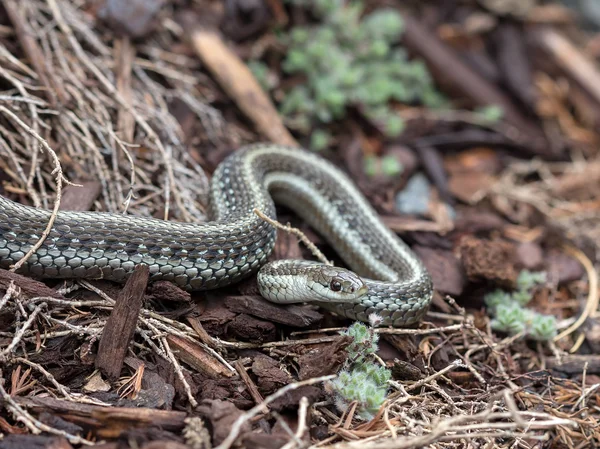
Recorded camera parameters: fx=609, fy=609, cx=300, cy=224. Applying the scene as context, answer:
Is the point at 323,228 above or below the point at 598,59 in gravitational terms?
below

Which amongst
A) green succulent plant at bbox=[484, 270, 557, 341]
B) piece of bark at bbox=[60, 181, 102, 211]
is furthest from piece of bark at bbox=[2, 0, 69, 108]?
green succulent plant at bbox=[484, 270, 557, 341]

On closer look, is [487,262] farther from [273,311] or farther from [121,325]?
[121,325]

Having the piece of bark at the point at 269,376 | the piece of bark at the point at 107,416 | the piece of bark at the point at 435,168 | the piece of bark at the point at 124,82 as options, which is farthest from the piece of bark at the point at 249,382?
the piece of bark at the point at 435,168

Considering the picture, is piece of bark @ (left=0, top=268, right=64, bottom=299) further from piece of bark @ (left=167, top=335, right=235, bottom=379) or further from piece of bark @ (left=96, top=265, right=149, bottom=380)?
piece of bark @ (left=167, top=335, right=235, bottom=379)

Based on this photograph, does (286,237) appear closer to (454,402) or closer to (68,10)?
(454,402)

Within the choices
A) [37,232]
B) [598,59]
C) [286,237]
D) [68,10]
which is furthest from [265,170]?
[598,59]

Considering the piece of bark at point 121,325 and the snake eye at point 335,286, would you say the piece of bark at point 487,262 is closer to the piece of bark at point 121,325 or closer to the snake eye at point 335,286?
the snake eye at point 335,286

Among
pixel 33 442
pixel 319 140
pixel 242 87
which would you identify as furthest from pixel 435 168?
pixel 33 442
